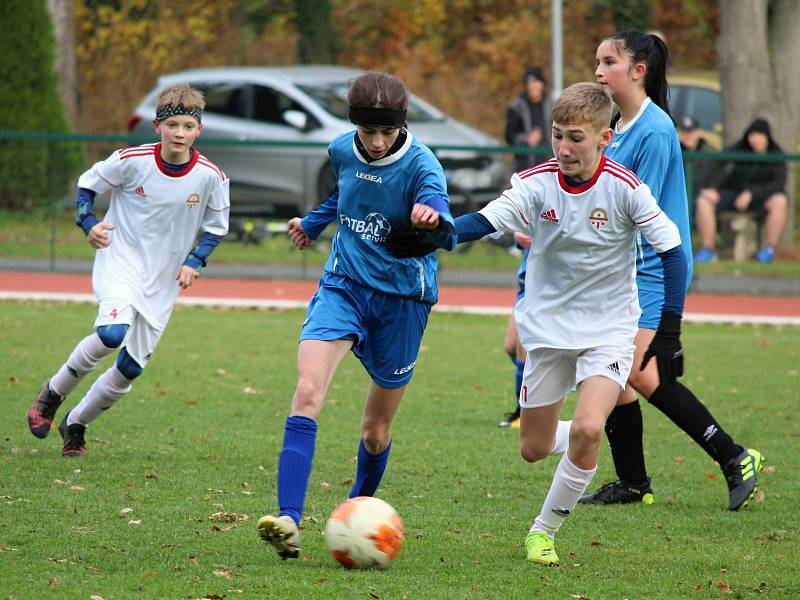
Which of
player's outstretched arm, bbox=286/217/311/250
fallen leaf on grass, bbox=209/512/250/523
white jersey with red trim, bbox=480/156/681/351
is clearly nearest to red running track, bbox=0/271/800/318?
player's outstretched arm, bbox=286/217/311/250

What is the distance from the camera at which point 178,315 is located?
45.3ft

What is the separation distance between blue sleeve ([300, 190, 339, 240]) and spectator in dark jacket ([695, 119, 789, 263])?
33.3 feet

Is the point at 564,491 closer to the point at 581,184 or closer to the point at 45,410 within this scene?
the point at 581,184

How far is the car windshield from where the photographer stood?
1836cm

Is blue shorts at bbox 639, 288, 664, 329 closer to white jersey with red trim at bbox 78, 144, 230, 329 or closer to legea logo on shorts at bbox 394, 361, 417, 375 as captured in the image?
legea logo on shorts at bbox 394, 361, 417, 375

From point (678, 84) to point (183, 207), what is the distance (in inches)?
535

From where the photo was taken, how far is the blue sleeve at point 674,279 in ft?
17.4

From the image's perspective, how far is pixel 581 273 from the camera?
17.8ft

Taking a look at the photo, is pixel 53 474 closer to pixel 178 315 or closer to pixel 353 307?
pixel 353 307

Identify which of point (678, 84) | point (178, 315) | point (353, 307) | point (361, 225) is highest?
point (678, 84)

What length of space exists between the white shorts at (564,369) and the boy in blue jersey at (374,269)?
55 centimetres

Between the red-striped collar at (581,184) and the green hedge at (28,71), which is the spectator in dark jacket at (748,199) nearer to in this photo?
the green hedge at (28,71)

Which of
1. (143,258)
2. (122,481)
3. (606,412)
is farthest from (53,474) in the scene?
(606,412)

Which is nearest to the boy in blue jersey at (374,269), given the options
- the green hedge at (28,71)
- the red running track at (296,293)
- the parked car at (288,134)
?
the red running track at (296,293)
